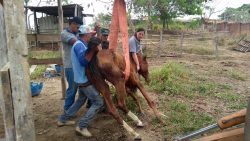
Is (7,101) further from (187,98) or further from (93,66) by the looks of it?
(187,98)

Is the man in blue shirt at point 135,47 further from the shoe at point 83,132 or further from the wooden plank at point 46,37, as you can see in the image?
the shoe at point 83,132

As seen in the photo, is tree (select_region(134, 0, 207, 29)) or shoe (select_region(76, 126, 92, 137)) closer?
shoe (select_region(76, 126, 92, 137))

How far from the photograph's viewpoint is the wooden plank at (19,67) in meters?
2.70

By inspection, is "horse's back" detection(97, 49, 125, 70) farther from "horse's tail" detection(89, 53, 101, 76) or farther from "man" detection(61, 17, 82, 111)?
"man" detection(61, 17, 82, 111)

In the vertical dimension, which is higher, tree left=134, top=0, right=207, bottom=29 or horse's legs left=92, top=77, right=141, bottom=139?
tree left=134, top=0, right=207, bottom=29

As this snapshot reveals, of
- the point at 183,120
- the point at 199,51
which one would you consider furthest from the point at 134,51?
the point at 199,51

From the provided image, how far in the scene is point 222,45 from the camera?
2270cm

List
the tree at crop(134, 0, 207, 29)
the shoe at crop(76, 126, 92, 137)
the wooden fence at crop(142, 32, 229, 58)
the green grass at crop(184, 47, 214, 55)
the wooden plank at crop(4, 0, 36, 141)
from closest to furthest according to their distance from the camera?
the wooden plank at crop(4, 0, 36, 141), the shoe at crop(76, 126, 92, 137), the wooden fence at crop(142, 32, 229, 58), the green grass at crop(184, 47, 214, 55), the tree at crop(134, 0, 207, 29)

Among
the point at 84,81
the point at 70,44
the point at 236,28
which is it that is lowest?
the point at 84,81

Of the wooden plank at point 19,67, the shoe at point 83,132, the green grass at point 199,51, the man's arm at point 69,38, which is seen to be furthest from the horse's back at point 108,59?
the green grass at point 199,51

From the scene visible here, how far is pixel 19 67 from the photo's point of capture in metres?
2.78

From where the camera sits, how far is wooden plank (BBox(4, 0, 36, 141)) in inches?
106

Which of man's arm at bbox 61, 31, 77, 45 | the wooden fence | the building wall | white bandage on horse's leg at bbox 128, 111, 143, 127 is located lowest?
white bandage on horse's leg at bbox 128, 111, 143, 127

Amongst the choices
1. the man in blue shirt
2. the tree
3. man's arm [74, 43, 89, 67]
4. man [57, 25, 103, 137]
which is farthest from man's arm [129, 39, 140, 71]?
the tree
